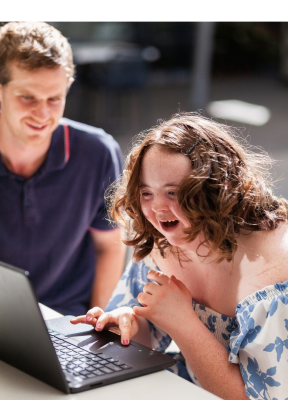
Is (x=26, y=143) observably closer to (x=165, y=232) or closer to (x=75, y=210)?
(x=75, y=210)

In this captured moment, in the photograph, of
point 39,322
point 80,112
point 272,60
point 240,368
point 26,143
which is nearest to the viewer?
point 39,322

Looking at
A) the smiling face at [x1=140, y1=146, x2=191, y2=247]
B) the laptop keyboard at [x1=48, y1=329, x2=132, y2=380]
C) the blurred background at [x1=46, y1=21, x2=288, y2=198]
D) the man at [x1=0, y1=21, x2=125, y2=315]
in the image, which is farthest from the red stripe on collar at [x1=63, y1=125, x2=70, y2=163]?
the blurred background at [x1=46, y1=21, x2=288, y2=198]

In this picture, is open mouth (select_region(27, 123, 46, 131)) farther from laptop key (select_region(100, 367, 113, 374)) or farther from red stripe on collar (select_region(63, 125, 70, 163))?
laptop key (select_region(100, 367, 113, 374))

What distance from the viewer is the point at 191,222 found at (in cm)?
105

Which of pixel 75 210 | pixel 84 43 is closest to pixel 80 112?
pixel 84 43

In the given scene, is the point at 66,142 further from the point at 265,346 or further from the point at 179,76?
the point at 179,76

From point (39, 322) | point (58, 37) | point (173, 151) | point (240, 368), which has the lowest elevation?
point (240, 368)

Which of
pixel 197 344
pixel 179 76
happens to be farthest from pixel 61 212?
pixel 179 76

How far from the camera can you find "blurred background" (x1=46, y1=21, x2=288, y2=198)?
6.09 meters

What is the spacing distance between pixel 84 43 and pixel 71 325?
6099 millimetres

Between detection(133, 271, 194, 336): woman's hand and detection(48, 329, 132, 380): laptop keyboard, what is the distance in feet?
0.47

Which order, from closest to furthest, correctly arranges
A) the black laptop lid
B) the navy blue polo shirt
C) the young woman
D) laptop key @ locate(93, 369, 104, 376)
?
the black laptop lid, laptop key @ locate(93, 369, 104, 376), the young woman, the navy blue polo shirt

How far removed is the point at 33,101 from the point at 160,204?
0.80 metres

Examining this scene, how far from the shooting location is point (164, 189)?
1.05 meters
